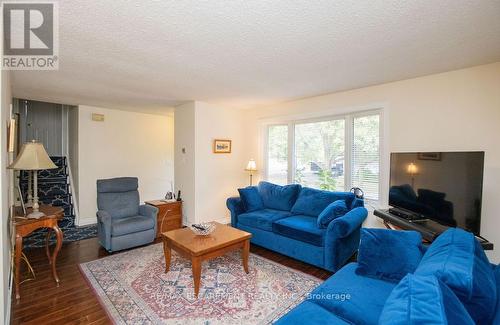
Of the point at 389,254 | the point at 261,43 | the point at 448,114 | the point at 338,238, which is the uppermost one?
the point at 261,43

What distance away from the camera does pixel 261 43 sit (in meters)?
2.17

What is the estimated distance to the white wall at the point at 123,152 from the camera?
16.1ft

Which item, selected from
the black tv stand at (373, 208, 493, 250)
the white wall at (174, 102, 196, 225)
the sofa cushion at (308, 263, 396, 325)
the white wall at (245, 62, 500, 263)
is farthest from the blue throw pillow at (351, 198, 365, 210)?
the white wall at (174, 102, 196, 225)

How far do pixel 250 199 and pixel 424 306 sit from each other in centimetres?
330

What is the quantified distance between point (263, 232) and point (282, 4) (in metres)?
2.86

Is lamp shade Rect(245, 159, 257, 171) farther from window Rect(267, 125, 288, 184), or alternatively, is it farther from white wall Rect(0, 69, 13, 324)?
white wall Rect(0, 69, 13, 324)

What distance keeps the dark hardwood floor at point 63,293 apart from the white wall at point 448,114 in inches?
77.6

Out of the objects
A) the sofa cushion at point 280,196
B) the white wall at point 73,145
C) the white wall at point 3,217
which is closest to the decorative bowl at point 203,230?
the sofa cushion at point 280,196

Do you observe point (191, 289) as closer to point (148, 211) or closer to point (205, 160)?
point (148, 211)

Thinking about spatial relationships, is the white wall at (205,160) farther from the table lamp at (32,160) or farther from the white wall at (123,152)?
the table lamp at (32,160)

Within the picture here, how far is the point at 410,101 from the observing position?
3.19 metres

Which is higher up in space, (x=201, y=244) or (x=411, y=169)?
(x=411, y=169)

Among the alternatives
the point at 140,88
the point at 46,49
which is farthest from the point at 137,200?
the point at 46,49

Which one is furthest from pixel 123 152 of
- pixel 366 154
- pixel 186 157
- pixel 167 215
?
pixel 366 154
